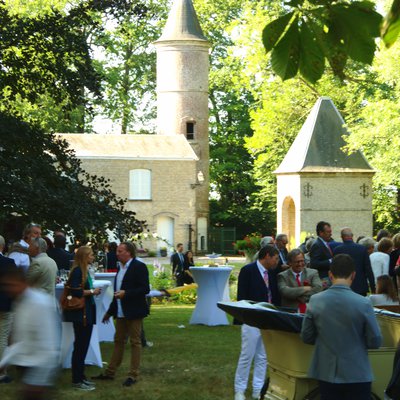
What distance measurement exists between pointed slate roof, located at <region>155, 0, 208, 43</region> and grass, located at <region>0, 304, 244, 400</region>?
4114 centimetres

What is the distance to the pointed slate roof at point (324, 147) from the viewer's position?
41531 millimetres

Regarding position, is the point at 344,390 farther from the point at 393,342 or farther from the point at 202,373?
the point at 202,373

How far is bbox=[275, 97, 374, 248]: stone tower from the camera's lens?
41.6 metres

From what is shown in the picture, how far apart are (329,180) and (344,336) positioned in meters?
35.4

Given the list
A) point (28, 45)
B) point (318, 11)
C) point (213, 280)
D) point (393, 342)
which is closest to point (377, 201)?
point (213, 280)

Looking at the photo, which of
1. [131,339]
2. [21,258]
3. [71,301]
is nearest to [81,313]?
[71,301]

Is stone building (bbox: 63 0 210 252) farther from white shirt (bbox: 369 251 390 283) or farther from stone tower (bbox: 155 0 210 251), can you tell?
white shirt (bbox: 369 251 390 283)

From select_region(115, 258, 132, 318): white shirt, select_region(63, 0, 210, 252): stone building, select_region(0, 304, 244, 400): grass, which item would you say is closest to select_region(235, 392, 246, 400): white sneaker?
select_region(0, 304, 244, 400): grass

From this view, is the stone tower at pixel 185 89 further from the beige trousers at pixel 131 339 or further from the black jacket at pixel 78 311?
the black jacket at pixel 78 311

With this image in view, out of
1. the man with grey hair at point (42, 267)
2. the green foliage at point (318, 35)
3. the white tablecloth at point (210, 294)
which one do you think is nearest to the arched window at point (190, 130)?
the white tablecloth at point (210, 294)

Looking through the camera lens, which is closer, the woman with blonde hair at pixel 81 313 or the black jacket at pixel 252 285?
the black jacket at pixel 252 285

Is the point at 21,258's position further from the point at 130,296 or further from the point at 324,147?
the point at 324,147

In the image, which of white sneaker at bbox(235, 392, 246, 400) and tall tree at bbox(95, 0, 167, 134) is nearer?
white sneaker at bbox(235, 392, 246, 400)

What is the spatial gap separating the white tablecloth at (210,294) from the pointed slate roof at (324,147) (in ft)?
76.7
